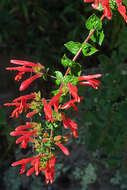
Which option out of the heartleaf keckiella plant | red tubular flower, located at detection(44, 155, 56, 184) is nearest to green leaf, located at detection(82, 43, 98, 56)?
the heartleaf keckiella plant

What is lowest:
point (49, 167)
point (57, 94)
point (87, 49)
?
point (49, 167)

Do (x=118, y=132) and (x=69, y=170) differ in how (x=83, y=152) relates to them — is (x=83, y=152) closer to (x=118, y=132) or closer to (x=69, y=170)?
(x=69, y=170)


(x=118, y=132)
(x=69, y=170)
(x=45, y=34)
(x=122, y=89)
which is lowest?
(x=69, y=170)

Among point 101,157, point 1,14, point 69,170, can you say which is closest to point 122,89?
point 101,157

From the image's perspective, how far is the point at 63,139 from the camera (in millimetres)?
856

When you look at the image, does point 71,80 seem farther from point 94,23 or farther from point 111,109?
point 111,109

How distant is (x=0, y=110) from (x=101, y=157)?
0.81 metres

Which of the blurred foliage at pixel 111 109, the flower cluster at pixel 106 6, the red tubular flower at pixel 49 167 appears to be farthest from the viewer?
the blurred foliage at pixel 111 109

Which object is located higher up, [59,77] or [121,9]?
[121,9]

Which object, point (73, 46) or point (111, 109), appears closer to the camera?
point (73, 46)

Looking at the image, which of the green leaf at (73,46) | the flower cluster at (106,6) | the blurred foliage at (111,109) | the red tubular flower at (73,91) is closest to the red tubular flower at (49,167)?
the red tubular flower at (73,91)

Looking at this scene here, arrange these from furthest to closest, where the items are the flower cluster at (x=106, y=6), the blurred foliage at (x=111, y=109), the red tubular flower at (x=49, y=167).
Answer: the blurred foliage at (x=111, y=109) < the red tubular flower at (x=49, y=167) < the flower cluster at (x=106, y=6)

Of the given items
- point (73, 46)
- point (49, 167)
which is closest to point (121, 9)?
point (73, 46)

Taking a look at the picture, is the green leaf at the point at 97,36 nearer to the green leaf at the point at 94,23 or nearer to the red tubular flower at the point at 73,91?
the green leaf at the point at 94,23
